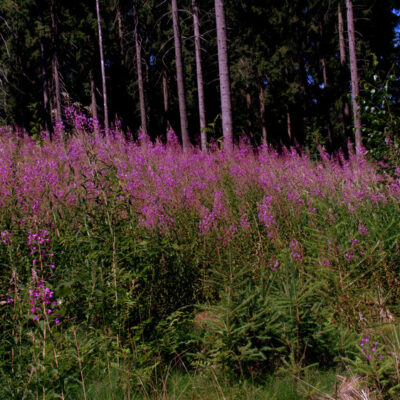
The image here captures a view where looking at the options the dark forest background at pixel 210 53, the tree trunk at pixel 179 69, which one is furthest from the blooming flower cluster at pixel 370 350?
the dark forest background at pixel 210 53

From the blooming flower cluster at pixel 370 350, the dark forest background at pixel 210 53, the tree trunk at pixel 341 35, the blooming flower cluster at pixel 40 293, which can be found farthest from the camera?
the tree trunk at pixel 341 35

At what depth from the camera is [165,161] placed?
6973 millimetres

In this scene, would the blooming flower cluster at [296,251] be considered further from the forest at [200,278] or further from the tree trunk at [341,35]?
the tree trunk at [341,35]

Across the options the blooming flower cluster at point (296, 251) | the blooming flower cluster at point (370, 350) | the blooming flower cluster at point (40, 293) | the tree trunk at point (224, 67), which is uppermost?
the tree trunk at point (224, 67)

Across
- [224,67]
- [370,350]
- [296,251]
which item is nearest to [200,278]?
[296,251]

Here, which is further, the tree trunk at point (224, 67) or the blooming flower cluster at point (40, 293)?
the tree trunk at point (224, 67)

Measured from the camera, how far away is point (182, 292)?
119 inches

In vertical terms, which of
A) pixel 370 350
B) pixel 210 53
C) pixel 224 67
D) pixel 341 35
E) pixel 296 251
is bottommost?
pixel 370 350

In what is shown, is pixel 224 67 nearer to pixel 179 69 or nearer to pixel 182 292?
pixel 179 69

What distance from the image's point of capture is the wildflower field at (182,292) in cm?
207

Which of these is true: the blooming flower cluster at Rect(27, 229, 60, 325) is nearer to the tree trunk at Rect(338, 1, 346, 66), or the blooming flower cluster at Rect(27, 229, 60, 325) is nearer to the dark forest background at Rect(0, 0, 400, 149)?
the dark forest background at Rect(0, 0, 400, 149)

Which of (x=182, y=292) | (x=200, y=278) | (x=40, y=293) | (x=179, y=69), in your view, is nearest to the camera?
(x=40, y=293)

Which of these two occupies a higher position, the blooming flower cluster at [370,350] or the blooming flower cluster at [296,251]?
the blooming flower cluster at [296,251]

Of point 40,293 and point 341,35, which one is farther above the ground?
point 341,35
